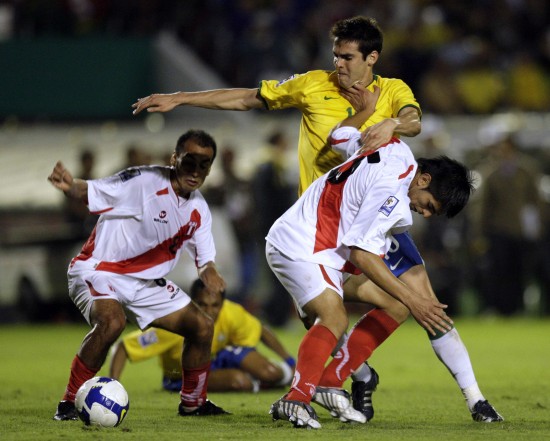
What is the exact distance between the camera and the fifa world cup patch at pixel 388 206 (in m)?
6.32

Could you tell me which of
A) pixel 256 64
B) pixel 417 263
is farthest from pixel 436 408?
pixel 256 64

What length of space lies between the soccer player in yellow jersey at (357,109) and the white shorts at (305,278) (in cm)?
52

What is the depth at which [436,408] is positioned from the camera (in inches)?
300

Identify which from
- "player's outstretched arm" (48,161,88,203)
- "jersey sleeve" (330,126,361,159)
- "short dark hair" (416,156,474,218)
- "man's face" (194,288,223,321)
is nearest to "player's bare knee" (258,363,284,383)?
"man's face" (194,288,223,321)

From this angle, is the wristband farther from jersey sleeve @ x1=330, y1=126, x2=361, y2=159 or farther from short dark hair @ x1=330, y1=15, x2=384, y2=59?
short dark hair @ x1=330, y1=15, x2=384, y2=59

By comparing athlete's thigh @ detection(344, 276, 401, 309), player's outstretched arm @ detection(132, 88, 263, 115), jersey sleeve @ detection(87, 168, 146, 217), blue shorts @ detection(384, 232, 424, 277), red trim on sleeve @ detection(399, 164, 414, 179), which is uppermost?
player's outstretched arm @ detection(132, 88, 263, 115)

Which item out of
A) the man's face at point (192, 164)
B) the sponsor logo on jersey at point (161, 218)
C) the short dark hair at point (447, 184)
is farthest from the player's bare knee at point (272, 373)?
the short dark hair at point (447, 184)

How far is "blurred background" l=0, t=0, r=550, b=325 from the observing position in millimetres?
14984

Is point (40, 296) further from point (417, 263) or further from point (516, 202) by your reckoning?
point (417, 263)

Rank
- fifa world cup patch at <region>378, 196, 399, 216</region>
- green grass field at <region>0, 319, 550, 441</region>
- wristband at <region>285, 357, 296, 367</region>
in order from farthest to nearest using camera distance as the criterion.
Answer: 1. wristband at <region>285, 357, 296, 367</region>
2. fifa world cup patch at <region>378, 196, 399, 216</region>
3. green grass field at <region>0, 319, 550, 441</region>

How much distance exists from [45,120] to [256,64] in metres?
3.52

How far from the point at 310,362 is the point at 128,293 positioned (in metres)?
1.38

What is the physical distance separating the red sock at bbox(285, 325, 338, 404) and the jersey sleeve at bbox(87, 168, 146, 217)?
1509mm

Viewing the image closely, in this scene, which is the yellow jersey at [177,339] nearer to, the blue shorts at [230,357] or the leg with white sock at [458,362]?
the blue shorts at [230,357]
